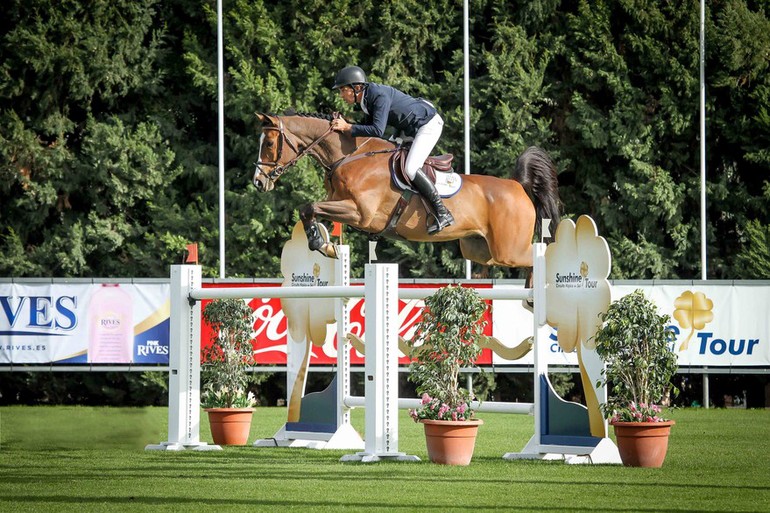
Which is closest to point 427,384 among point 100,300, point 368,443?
point 368,443

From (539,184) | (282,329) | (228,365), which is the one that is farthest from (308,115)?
(282,329)

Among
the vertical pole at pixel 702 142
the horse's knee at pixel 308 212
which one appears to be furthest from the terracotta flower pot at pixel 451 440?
the vertical pole at pixel 702 142

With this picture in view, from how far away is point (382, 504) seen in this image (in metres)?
6.81

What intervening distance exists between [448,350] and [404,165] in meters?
1.50

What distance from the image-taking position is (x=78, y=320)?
1666cm

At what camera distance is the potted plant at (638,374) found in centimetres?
888

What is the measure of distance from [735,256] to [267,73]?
780cm

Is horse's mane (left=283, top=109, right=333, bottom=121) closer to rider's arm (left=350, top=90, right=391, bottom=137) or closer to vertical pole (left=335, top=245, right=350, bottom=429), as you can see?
rider's arm (left=350, top=90, right=391, bottom=137)

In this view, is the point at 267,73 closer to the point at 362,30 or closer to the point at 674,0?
the point at 362,30

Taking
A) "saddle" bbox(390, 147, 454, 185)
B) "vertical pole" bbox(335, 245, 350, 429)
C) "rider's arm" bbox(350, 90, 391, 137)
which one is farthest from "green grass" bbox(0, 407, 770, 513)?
"rider's arm" bbox(350, 90, 391, 137)

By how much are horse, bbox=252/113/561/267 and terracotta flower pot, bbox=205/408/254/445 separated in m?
2.49

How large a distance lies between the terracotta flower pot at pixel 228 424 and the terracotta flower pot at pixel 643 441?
3.73 m

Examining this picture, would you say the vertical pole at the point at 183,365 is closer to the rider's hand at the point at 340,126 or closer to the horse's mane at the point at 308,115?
the horse's mane at the point at 308,115

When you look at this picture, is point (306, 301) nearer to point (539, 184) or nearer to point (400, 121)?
point (400, 121)
